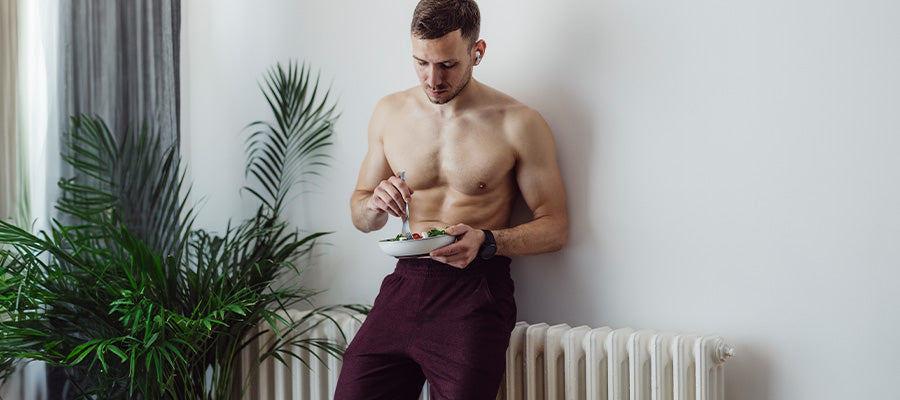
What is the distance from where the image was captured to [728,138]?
1851 millimetres

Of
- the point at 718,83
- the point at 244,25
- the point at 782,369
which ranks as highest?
the point at 244,25

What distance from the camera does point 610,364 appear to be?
1.84 meters

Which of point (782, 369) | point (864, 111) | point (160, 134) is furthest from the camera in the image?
point (160, 134)

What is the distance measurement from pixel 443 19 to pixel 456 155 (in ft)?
1.17

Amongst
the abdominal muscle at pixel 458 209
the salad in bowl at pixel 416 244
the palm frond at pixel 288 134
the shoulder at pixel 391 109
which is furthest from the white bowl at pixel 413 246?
the palm frond at pixel 288 134

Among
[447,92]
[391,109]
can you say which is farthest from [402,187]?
[391,109]

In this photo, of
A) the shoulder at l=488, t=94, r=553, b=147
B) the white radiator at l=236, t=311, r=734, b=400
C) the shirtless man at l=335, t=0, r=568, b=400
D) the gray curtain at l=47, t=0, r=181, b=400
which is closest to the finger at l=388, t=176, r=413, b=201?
the shirtless man at l=335, t=0, r=568, b=400

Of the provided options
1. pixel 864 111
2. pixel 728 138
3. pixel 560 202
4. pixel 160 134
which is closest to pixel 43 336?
pixel 160 134

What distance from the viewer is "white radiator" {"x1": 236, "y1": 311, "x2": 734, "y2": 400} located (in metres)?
1.76

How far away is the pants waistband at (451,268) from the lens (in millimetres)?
1917

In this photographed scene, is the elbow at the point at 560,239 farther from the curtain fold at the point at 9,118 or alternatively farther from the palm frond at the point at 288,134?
the curtain fold at the point at 9,118

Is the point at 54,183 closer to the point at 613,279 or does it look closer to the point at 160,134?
the point at 160,134

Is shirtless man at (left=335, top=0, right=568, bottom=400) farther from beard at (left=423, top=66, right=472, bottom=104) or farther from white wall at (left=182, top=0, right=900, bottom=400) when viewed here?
white wall at (left=182, top=0, right=900, bottom=400)

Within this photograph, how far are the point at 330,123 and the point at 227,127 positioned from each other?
21.0 inches
